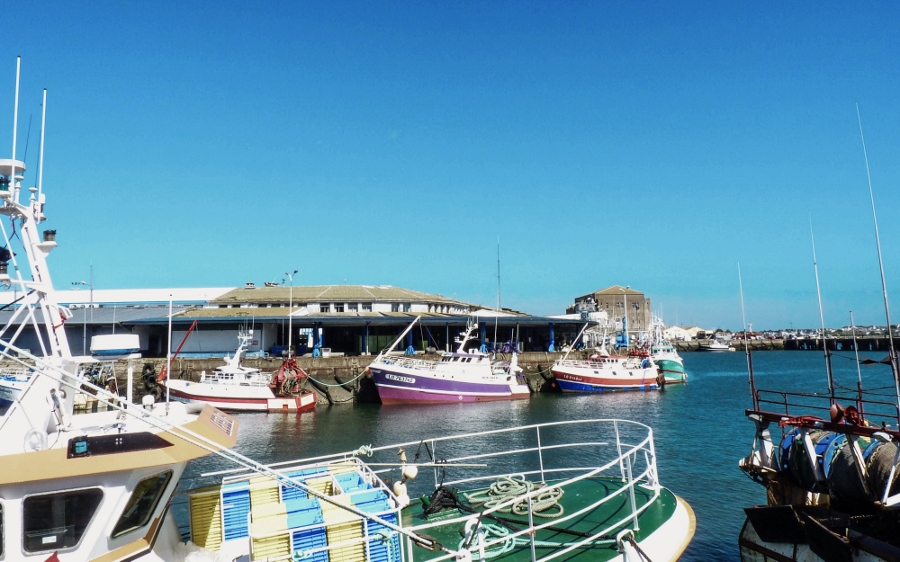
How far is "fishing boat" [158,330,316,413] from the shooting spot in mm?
33656

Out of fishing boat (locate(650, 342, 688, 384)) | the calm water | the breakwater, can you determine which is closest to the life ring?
the calm water

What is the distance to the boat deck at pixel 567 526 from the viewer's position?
7.37 m

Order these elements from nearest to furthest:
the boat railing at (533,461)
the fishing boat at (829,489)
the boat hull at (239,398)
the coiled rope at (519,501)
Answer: the coiled rope at (519,501), the fishing boat at (829,489), the boat railing at (533,461), the boat hull at (239,398)

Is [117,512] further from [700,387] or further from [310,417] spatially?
[700,387]

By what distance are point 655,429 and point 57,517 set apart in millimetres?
26946

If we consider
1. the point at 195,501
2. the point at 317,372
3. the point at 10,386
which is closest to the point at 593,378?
the point at 317,372

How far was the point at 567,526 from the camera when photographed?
8156 mm

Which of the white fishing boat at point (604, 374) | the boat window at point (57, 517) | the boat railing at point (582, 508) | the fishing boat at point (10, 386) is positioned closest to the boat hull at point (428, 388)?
the white fishing boat at point (604, 374)

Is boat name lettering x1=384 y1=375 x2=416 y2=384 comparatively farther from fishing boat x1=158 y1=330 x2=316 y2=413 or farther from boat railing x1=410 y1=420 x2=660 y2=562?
boat railing x1=410 y1=420 x2=660 y2=562

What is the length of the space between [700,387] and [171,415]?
4800 centimetres

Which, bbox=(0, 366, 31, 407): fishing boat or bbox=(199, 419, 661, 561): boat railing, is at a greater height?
bbox=(0, 366, 31, 407): fishing boat

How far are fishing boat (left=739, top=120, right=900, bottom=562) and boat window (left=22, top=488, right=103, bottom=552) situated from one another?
9862 mm

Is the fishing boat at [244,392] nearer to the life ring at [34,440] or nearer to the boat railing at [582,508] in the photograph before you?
the boat railing at [582,508]

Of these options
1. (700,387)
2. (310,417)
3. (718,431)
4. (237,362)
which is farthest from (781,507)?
(700,387)
